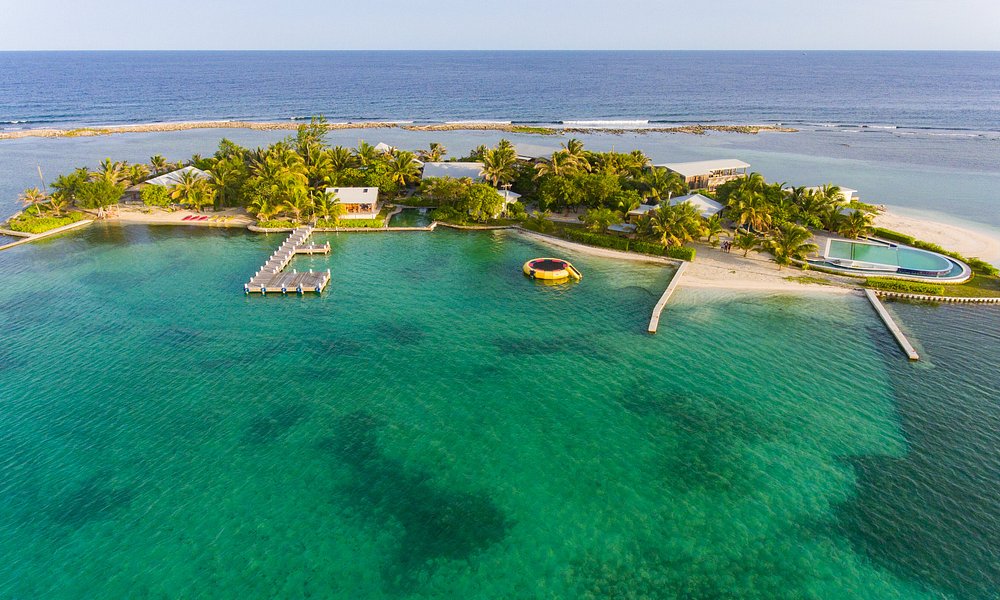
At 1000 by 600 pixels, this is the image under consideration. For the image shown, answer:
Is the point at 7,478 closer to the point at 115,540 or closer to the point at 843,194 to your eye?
the point at 115,540

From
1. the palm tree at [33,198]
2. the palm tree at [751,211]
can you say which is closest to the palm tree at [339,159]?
the palm tree at [33,198]

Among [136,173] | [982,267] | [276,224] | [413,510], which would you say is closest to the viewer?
[413,510]

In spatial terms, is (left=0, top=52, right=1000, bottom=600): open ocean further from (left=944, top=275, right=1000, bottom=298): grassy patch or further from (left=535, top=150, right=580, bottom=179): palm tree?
(left=535, top=150, right=580, bottom=179): palm tree

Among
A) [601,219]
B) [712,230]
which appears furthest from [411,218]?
[712,230]

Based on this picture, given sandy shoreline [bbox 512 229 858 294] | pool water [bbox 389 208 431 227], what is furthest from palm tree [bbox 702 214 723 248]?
pool water [bbox 389 208 431 227]

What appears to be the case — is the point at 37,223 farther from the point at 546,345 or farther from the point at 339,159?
the point at 546,345

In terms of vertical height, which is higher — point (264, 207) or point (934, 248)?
point (264, 207)

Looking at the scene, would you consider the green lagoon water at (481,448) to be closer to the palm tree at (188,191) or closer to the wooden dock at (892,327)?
the wooden dock at (892,327)

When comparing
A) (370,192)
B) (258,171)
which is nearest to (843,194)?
(370,192)
